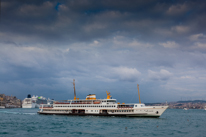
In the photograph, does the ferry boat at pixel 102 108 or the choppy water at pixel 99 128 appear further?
the ferry boat at pixel 102 108

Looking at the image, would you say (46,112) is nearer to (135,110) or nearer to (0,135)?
(135,110)

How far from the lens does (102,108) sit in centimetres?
6806

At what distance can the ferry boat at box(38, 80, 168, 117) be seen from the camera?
62.7 m

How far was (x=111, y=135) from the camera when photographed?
116 ft

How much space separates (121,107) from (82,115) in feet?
46.3

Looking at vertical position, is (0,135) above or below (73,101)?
below

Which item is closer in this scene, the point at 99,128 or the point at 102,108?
the point at 99,128

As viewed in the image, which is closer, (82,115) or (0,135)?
(0,135)

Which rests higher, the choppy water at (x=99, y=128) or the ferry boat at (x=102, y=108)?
the ferry boat at (x=102, y=108)

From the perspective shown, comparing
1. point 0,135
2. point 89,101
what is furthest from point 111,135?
point 89,101

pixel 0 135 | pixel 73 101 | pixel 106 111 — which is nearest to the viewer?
pixel 0 135

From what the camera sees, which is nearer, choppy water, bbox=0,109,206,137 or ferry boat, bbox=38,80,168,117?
choppy water, bbox=0,109,206,137

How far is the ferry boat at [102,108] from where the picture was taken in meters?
62.7

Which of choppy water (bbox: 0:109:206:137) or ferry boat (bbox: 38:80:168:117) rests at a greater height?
ferry boat (bbox: 38:80:168:117)
